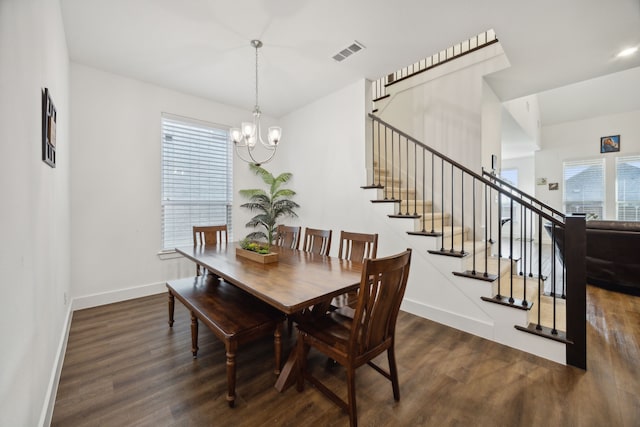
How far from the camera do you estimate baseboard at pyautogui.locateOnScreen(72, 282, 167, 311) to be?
314cm

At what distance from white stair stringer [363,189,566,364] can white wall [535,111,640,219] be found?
7.35 metres

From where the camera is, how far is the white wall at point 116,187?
3.16m

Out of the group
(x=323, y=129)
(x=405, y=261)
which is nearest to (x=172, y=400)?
(x=405, y=261)

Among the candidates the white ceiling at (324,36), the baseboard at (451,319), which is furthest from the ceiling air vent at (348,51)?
the baseboard at (451,319)

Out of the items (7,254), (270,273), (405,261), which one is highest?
(7,254)

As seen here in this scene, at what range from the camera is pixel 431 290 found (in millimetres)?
2924

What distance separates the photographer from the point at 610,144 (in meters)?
6.93

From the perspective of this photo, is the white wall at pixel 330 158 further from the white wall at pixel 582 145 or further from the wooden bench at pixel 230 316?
the white wall at pixel 582 145

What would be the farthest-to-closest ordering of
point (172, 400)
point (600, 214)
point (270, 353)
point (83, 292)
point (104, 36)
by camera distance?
point (600, 214), point (83, 292), point (104, 36), point (270, 353), point (172, 400)

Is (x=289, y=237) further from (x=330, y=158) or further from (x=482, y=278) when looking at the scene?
(x=482, y=278)

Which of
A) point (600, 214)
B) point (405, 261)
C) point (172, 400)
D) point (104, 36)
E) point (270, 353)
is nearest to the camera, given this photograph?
point (405, 261)

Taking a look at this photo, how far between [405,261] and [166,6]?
2.75 meters

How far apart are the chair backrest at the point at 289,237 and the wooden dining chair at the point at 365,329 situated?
1450 millimetres

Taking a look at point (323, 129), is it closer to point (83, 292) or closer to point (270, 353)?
point (270, 353)
